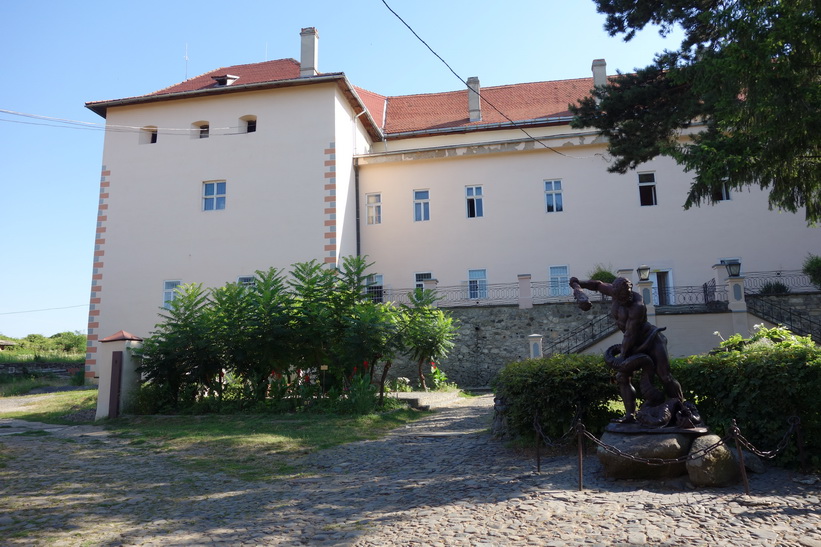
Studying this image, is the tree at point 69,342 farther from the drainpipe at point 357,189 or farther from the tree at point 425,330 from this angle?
the tree at point 425,330

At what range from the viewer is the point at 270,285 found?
14000 millimetres

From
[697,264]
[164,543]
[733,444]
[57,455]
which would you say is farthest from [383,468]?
[697,264]

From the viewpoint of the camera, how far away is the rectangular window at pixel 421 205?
85.3ft

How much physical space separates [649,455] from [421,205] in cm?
2020

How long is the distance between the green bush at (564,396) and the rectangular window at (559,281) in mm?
15721

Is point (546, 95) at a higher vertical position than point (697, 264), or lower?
higher

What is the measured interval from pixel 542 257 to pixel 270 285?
1376cm

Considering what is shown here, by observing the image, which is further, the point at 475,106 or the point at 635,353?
the point at 475,106

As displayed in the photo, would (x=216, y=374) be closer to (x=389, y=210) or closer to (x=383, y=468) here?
(x=383, y=468)

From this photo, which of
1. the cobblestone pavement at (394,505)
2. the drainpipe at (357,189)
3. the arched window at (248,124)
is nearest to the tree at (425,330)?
the cobblestone pavement at (394,505)

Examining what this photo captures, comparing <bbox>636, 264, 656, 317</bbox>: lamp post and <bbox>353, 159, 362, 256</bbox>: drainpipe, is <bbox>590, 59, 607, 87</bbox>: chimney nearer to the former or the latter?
<bbox>353, 159, 362, 256</bbox>: drainpipe

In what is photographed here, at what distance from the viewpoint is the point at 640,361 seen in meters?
7.32

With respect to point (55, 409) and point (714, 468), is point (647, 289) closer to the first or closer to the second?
point (714, 468)

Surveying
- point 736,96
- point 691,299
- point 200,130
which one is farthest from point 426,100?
point 736,96
